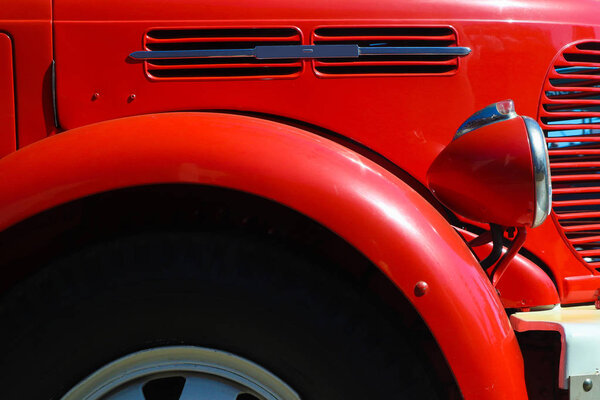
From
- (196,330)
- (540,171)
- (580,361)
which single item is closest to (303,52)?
(540,171)

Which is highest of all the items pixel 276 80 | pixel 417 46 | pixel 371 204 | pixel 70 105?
pixel 417 46

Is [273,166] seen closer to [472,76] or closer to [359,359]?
[359,359]

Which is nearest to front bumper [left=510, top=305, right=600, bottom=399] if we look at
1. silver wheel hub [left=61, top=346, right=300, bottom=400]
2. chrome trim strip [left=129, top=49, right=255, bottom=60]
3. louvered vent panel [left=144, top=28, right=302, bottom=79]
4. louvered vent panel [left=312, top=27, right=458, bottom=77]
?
silver wheel hub [left=61, top=346, right=300, bottom=400]

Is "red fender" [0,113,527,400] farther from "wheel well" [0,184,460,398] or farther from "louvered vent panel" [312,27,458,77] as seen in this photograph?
"louvered vent panel" [312,27,458,77]

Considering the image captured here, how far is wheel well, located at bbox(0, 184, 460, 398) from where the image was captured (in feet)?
4.19

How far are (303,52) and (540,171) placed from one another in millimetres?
712

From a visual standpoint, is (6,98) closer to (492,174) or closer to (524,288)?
(492,174)

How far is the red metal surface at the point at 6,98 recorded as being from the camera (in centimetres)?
151

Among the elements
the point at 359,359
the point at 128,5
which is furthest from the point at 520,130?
the point at 128,5

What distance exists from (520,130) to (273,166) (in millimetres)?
560

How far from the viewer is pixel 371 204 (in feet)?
3.88

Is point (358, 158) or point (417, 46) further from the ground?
point (417, 46)

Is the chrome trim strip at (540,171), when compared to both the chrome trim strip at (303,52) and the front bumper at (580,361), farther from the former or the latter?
the chrome trim strip at (303,52)

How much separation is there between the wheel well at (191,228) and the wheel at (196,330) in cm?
5
